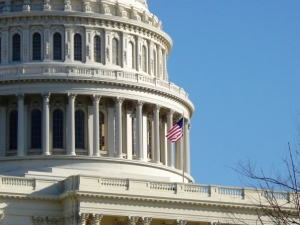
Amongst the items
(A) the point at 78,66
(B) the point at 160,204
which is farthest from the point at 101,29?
(B) the point at 160,204

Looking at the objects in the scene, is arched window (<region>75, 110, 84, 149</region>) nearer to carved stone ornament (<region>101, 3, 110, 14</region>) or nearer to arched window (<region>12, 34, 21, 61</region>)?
arched window (<region>12, 34, 21, 61</region>)

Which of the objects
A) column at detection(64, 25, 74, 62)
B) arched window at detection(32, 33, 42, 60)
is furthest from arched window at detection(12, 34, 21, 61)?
column at detection(64, 25, 74, 62)

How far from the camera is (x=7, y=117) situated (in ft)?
359

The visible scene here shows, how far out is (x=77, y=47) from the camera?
112625mm

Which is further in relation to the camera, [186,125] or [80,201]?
[186,125]

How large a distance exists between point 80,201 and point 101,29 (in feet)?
86.3

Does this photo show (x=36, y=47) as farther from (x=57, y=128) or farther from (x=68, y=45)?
(x=57, y=128)

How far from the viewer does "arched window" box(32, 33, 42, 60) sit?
112 metres

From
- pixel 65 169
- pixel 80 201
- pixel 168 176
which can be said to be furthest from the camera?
pixel 168 176

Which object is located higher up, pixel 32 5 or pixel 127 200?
pixel 32 5

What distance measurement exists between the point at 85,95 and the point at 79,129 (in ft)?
10.5

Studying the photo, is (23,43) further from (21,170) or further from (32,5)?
(21,170)

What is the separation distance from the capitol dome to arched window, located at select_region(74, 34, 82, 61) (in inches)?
3.7

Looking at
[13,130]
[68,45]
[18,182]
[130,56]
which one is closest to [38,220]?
[18,182]
